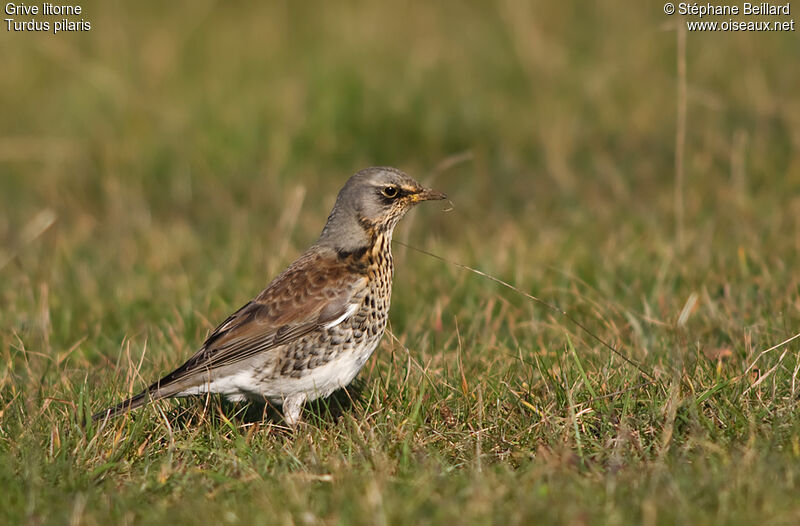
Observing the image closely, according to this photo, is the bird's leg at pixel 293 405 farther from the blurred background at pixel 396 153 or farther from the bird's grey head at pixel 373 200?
the blurred background at pixel 396 153

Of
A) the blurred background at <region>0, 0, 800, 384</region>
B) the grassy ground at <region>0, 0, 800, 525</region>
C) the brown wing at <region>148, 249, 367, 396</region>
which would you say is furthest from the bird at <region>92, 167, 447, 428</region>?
the blurred background at <region>0, 0, 800, 384</region>

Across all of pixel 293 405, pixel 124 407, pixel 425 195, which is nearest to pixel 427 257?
pixel 425 195

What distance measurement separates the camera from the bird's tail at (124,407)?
457cm

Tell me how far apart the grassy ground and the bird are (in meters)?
0.17

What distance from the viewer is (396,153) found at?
971 cm

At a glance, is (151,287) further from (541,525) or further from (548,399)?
(541,525)

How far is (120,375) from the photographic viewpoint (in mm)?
5617

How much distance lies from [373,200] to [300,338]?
32.3 inches

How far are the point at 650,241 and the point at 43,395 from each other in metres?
4.11

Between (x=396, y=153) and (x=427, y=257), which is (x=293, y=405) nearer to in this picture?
(x=427, y=257)

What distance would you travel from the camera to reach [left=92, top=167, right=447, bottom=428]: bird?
5.03 metres

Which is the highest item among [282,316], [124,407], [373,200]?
[373,200]

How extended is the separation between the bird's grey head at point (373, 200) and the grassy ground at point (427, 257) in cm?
57

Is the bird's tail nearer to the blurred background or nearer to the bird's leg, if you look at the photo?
the bird's leg
